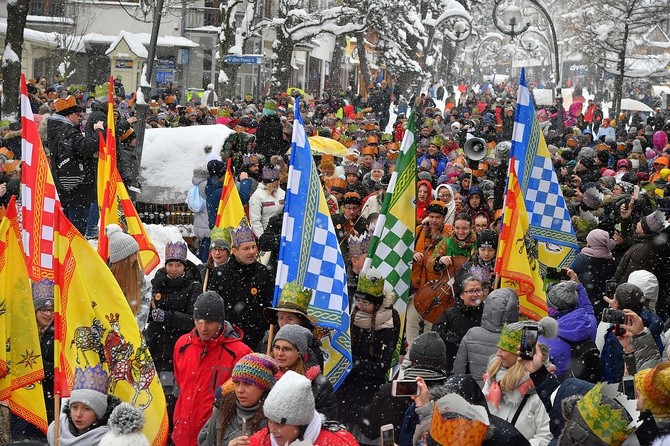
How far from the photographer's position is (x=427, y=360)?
5.66m

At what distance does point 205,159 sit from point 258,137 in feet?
10.1

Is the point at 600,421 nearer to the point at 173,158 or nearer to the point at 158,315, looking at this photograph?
the point at 158,315

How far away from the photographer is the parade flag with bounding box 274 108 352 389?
667cm

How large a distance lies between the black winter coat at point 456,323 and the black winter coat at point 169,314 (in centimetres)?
173

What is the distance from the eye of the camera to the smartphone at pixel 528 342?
5.53 meters

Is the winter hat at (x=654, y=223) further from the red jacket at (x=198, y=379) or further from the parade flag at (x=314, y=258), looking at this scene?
the red jacket at (x=198, y=379)

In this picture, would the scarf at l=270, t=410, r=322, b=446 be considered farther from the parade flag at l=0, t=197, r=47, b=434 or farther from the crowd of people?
the parade flag at l=0, t=197, r=47, b=434

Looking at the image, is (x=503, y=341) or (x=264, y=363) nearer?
(x=264, y=363)

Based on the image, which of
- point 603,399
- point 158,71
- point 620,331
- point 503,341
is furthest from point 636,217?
point 158,71

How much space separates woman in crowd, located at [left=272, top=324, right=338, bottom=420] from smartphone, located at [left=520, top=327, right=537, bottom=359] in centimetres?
101

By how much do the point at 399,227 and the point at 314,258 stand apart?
110 cm

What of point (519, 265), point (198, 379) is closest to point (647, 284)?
point (519, 265)

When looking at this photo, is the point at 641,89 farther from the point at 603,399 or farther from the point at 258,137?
the point at 603,399

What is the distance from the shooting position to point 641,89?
55719mm
